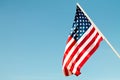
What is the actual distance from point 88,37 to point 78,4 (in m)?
2.05

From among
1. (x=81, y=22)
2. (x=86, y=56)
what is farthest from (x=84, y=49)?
(x=81, y=22)

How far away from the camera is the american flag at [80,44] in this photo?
1975 centimetres

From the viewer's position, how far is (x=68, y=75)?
1988 cm

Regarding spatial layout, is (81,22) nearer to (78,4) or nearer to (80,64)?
(78,4)

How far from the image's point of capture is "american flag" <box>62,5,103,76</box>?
1975 cm

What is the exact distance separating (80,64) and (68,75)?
0.97 meters

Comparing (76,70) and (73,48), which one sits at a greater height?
(73,48)

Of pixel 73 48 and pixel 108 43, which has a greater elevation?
pixel 73 48

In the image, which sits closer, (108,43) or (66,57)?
(108,43)

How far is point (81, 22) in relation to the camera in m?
20.4

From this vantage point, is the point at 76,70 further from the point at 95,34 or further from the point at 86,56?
the point at 95,34

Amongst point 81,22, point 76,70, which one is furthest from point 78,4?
point 76,70

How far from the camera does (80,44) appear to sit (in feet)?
65.6

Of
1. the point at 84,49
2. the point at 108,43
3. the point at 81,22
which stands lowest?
the point at 108,43
